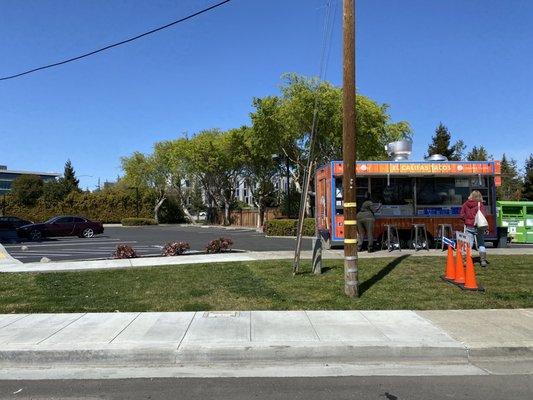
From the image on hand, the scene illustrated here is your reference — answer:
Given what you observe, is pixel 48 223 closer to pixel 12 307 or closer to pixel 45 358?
pixel 12 307

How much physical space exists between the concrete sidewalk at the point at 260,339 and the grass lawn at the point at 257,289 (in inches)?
32.7

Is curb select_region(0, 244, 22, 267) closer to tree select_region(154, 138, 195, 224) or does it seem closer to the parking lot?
the parking lot

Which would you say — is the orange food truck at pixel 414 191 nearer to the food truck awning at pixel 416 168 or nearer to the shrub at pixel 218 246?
the food truck awning at pixel 416 168

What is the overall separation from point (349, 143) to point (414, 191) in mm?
9139

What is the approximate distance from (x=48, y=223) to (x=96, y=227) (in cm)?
343

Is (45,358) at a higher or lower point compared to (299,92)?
lower

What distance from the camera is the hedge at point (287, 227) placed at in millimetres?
29750

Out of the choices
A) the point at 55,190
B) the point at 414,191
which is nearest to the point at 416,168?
the point at 414,191

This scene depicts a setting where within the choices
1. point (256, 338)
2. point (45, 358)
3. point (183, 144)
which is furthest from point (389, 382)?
point (183, 144)

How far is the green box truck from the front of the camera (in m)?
24.1

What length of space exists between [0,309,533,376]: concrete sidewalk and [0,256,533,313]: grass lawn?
0.83 metres

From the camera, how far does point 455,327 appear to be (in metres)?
7.82

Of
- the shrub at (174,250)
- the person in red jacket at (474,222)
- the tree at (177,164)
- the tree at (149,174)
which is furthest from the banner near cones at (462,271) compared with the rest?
the tree at (149,174)

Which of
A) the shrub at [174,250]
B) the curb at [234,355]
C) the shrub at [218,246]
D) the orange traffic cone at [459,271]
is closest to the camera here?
the curb at [234,355]
